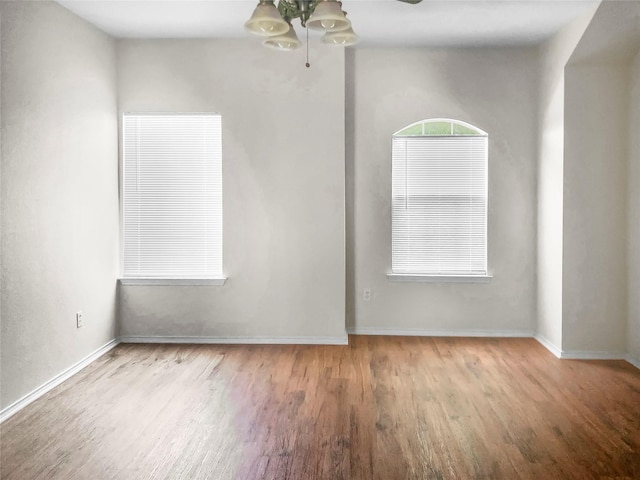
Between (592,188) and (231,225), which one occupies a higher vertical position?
(592,188)

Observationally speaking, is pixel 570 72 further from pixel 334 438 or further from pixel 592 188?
pixel 334 438

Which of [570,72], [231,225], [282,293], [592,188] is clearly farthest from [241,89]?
[592,188]

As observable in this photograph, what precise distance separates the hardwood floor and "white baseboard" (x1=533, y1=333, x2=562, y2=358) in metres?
0.10

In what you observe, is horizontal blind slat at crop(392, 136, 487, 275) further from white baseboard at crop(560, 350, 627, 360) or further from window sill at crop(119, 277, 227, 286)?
window sill at crop(119, 277, 227, 286)

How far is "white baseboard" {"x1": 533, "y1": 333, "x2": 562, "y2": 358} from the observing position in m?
4.43

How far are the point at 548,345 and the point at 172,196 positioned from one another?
12.5 ft

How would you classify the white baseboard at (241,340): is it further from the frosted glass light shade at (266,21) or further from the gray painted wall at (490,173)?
the frosted glass light shade at (266,21)

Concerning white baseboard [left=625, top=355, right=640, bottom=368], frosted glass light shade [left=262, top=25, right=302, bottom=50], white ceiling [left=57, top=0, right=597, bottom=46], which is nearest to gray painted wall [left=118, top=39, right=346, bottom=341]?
white ceiling [left=57, top=0, right=597, bottom=46]

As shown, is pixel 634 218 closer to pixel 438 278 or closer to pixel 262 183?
pixel 438 278

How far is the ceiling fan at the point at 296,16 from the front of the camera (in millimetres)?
2746

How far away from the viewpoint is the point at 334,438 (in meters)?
2.83

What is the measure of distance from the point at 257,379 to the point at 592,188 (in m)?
3.24

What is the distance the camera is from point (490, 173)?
5023 mm

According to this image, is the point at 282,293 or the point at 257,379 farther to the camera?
the point at 282,293
